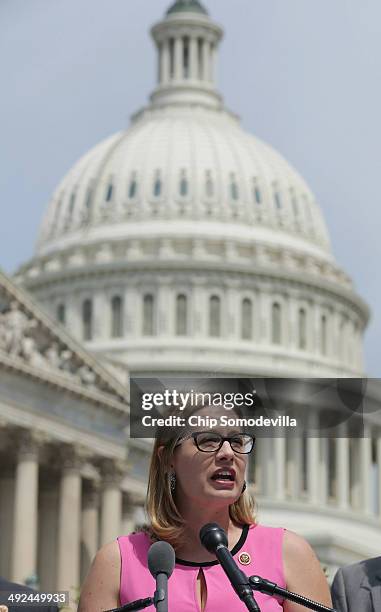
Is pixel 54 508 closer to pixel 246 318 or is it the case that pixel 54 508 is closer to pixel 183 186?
pixel 246 318

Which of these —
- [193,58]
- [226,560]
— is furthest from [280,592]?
[193,58]

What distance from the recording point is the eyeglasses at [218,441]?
10242mm

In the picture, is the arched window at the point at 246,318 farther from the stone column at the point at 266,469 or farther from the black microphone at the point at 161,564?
the black microphone at the point at 161,564

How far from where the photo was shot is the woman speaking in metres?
10.1

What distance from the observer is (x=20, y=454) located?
77.3 metres

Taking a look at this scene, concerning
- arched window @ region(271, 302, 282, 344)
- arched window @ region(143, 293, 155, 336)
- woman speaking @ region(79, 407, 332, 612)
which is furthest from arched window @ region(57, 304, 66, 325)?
woman speaking @ region(79, 407, 332, 612)

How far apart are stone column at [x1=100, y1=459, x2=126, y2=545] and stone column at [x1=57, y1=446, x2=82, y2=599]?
2985 mm

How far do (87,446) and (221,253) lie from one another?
2698 inches

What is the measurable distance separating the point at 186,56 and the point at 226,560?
161 meters

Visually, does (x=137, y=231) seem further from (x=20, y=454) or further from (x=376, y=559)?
(x=376, y=559)

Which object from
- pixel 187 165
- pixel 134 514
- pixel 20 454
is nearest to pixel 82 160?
pixel 187 165

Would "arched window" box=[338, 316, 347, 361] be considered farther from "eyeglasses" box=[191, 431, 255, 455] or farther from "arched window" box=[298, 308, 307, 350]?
"eyeglasses" box=[191, 431, 255, 455]

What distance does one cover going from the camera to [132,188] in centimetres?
15150

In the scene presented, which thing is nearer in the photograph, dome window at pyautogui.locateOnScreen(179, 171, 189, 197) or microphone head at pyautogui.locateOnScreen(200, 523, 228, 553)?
microphone head at pyautogui.locateOnScreen(200, 523, 228, 553)
